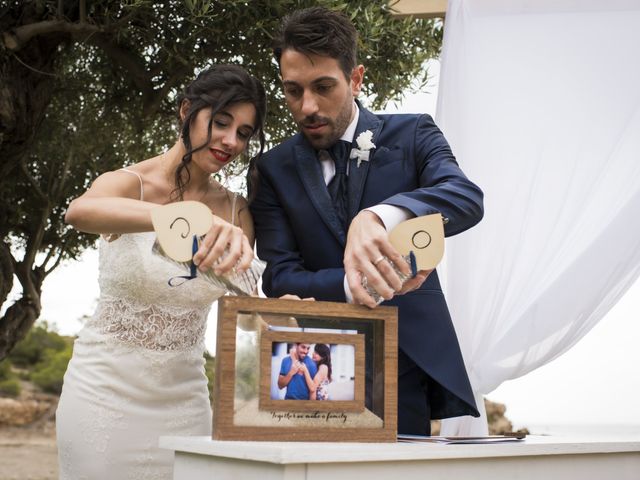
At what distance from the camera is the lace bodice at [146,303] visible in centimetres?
304

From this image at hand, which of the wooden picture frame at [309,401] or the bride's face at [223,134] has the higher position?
the bride's face at [223,134]

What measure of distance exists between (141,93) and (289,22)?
4.14 metres

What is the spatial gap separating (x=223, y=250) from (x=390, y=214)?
1.23 ft

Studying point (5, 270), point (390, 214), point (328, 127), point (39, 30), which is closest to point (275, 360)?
point (390, 214)

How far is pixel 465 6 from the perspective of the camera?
3895mm

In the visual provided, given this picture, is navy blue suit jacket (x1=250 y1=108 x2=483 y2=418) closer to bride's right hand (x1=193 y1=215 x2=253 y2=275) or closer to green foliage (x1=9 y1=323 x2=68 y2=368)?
bride's right hand (x1=193 y1=215 x2=253 y2=275)

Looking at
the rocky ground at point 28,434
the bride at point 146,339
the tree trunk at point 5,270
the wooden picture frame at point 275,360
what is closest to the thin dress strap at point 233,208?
the bride at point 146,339

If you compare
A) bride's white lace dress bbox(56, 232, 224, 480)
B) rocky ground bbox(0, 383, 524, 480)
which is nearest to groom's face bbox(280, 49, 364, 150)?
bride's white lace dress bbox(56, 232, 224, 480)

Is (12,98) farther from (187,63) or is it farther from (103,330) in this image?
(103,330)

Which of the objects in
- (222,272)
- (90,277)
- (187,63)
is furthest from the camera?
(90,277)

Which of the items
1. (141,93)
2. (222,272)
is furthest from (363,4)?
(222,272)

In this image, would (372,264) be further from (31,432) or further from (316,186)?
(31,432)

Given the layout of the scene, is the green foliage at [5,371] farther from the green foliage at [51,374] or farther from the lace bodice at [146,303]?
the lace bodice at [146,303]

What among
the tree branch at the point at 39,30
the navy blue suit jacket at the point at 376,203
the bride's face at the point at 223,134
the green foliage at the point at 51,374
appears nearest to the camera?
the navy blue suit jacket at the point at 376,203
